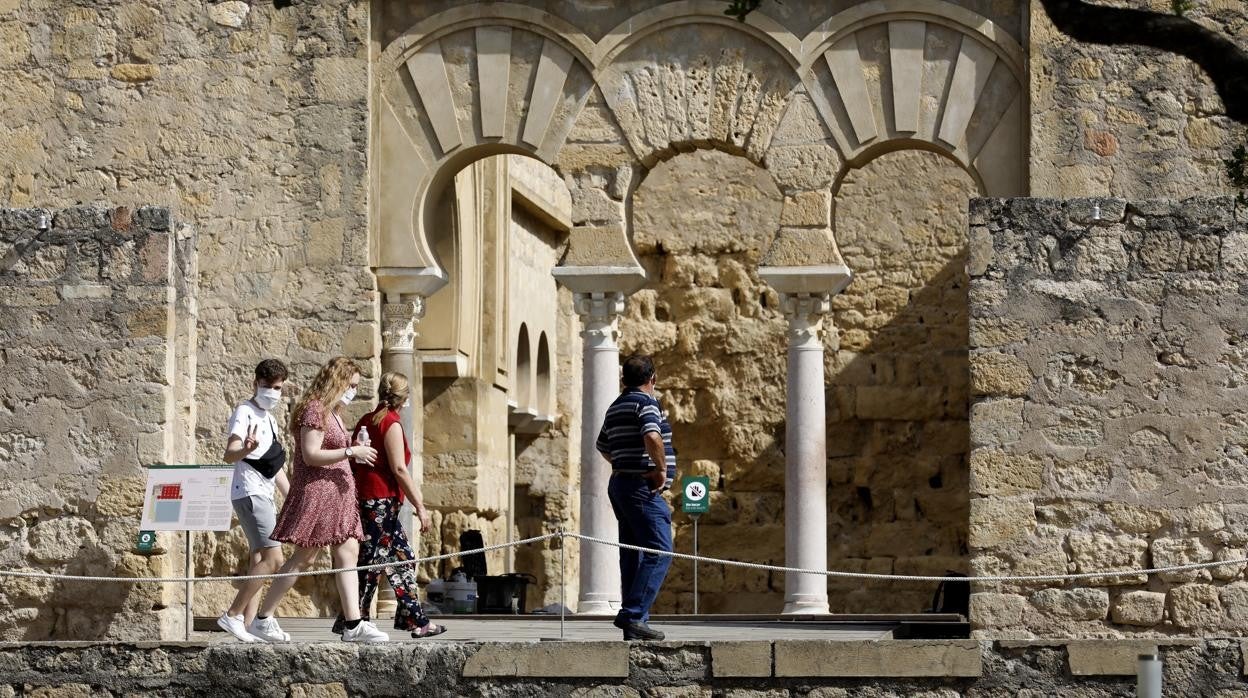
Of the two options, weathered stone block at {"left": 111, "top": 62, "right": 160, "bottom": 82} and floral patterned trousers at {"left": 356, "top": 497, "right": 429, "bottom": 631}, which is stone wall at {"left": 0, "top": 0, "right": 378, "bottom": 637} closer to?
weathered stone block at {"left": 111, "top": 62, "right": 160, "bottom": 82}

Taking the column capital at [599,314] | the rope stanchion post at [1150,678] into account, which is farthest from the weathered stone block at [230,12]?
the rope stanchion post at [1150,678]

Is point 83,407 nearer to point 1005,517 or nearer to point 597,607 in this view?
point 1005,517

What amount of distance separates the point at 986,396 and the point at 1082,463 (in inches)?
21.9

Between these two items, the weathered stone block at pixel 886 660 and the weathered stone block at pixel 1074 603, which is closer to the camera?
the weathered stone block at pixel 886 660

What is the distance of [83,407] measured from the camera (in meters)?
11.8

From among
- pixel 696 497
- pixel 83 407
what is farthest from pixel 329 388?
pixel 696 497

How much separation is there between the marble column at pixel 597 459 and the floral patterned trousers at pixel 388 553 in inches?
180

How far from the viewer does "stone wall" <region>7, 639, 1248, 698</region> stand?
1039 cm

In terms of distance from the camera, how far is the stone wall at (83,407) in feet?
38.4

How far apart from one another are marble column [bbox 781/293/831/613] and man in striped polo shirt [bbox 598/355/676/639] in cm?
521

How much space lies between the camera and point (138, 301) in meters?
11.8

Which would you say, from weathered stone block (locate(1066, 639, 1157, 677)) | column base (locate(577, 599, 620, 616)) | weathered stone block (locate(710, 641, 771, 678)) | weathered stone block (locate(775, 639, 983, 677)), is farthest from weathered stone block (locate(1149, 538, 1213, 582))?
column base (locate(577, 599, 620, 616))

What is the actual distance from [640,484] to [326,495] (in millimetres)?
1476

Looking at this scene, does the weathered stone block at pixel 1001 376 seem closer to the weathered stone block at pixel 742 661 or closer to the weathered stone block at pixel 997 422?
the weathered stone block at pixel 997 422
